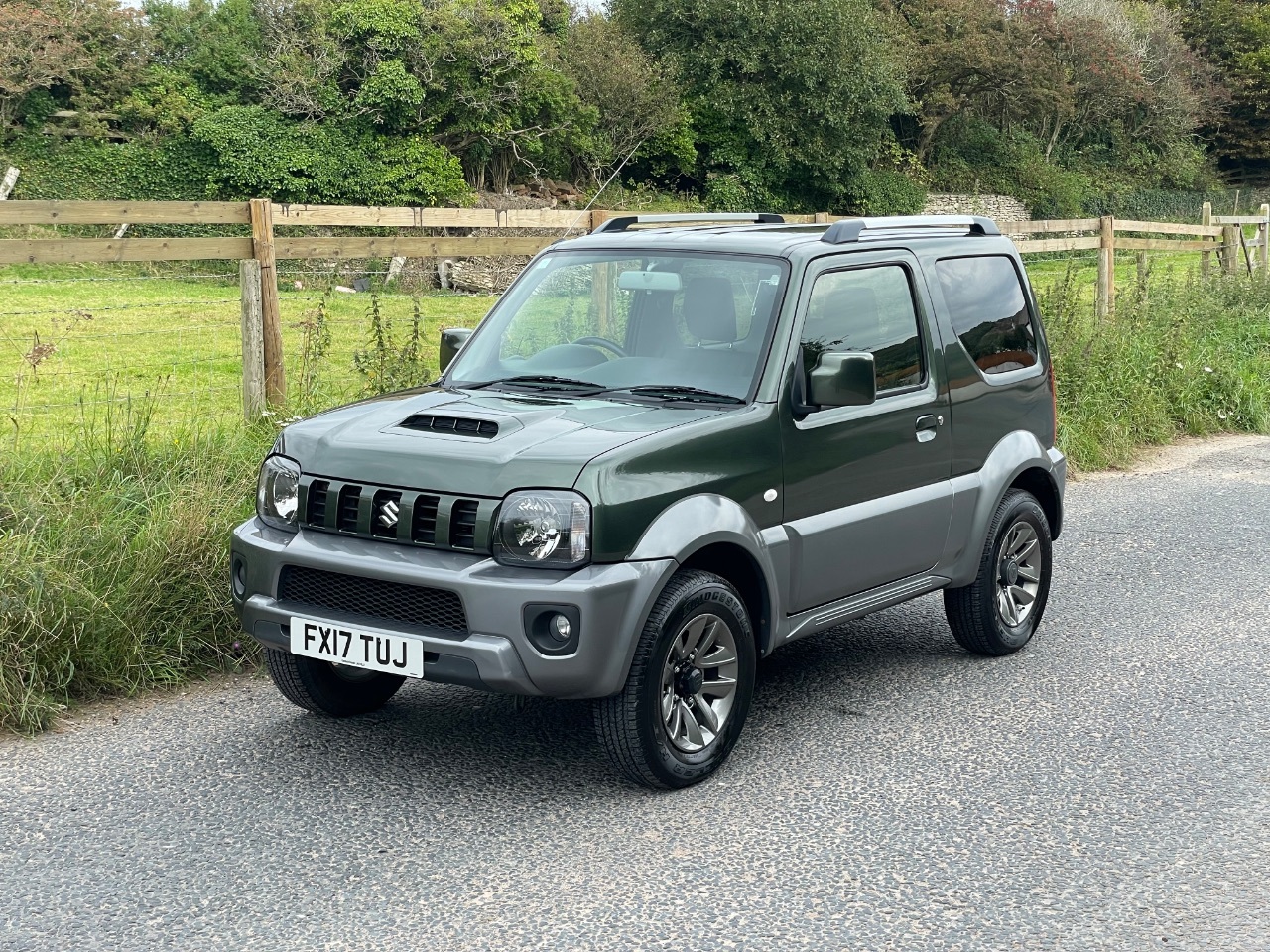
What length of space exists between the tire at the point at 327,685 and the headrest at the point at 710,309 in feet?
5.91

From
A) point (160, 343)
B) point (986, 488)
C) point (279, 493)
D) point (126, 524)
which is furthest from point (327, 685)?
point (160, 343)

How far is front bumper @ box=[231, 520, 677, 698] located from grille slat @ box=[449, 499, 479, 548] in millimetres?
46

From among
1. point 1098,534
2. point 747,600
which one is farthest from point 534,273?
point 1098,534

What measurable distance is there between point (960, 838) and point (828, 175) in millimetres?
42910

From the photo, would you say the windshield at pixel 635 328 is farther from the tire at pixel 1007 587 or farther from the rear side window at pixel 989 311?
the tire at pixel 1007 587

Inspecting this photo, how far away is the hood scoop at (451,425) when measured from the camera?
4.95 meters

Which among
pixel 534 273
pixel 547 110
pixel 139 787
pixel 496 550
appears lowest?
pixel 139 787

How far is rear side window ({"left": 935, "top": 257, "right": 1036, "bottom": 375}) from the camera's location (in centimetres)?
641

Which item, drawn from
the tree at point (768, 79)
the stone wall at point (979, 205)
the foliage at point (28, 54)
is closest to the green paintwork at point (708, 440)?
the foliage at point (28, 54)

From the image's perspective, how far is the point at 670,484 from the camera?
15.7 feet

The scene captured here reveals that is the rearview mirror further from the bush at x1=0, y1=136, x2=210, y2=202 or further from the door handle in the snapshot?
the bush at x1=0, y1=136, x2=210, y2=202

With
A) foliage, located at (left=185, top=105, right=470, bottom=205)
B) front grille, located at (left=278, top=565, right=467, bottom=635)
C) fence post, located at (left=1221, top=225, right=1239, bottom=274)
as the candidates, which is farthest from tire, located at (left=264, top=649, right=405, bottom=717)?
foliage, located at (left=185, top=105, right=470, bottom=205)

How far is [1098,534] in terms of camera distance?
30.6ft

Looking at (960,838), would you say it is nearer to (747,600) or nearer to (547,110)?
(747,600)
